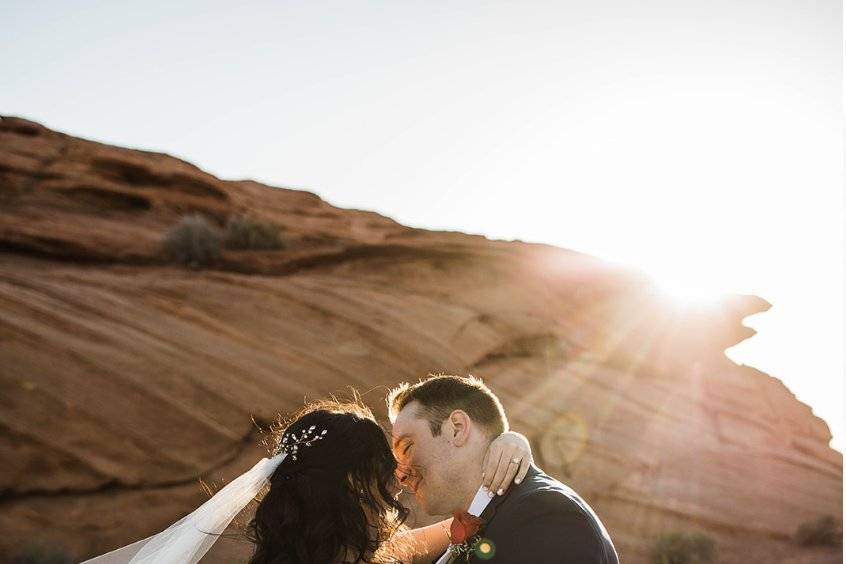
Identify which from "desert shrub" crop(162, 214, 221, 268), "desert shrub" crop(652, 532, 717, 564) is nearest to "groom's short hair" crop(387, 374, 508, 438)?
"desert shrub" crop(652, 532, 717, 564)

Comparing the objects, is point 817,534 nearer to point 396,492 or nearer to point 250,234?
point 396,492

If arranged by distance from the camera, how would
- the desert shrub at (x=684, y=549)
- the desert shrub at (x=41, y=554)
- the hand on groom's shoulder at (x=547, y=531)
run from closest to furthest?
the hand on groom's shoulder at (x=547, y=531) < the desert shrub at (x=41, y=554) < the desert shrub at (x=684, y=549)

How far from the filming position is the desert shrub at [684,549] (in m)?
11.7

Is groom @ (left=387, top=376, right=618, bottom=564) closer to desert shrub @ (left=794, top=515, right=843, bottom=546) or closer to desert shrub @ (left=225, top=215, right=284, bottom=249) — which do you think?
desert shrub @ (left=225, top=215, right=284, bottom=249)

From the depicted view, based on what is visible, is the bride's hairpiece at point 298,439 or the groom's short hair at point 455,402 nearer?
the bride's hairpiece at point 298,439

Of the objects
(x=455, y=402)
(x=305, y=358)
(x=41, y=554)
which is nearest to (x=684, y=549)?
(x=305, y=358)

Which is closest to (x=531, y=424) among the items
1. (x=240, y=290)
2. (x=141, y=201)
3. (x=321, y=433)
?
(x=240, y=290)

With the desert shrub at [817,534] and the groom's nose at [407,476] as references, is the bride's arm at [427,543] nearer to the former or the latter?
the groom's nose at [407,476]

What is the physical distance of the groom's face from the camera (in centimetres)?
349

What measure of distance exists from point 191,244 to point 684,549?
39.3 feet

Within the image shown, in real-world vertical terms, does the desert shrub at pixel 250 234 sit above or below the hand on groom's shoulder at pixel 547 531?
above

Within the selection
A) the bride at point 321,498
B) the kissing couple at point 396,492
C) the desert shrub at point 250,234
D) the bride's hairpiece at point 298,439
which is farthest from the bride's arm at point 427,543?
the desert shrub at point 250,234

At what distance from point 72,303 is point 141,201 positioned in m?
5.86

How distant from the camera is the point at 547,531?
2.65 m
